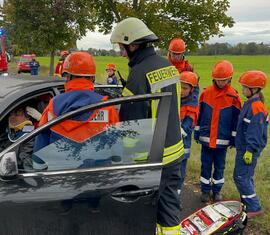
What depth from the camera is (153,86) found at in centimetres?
294

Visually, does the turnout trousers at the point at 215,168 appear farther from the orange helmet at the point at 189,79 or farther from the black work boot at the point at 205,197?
the orange helmet at the point at 189,79

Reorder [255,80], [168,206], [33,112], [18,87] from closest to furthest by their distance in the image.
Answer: [168,206], [18,87], [33,112], [255,80]

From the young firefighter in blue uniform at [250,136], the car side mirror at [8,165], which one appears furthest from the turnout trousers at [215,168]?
the car side mirror at [8,165]

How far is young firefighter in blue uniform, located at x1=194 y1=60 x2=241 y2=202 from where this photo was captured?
5008mm

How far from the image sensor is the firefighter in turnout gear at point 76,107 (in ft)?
8.81

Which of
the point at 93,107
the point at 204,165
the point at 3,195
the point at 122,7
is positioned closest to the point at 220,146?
the point at 204,165

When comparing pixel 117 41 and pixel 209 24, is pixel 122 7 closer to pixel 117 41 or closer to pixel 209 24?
pixel 209 24

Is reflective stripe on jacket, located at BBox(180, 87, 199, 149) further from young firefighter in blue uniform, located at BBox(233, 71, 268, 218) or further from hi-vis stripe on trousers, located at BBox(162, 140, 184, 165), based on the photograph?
hi-vis stripe on trousers, located at BBox(162, 140, 184, 165)

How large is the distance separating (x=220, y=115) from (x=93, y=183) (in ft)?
9.19

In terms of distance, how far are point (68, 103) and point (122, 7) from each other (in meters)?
5.97

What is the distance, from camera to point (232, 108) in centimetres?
506

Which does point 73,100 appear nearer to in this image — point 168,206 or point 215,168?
point 168,206

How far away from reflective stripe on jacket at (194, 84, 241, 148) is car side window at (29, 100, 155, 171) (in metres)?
2.44

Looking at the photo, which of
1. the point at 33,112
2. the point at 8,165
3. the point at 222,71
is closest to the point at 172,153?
the point at 8,165
